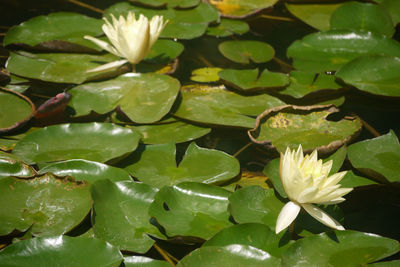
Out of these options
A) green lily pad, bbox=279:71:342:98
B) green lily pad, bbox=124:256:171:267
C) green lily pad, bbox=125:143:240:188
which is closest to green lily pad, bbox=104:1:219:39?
green lily pad, bbox=279:71:342:98

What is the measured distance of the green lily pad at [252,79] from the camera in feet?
7.80

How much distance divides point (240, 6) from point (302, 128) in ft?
5.01

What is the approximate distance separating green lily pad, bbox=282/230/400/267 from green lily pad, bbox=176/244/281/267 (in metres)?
0.07

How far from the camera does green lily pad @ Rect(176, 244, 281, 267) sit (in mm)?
1340

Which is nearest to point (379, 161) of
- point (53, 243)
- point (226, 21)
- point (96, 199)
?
point (96, 199)

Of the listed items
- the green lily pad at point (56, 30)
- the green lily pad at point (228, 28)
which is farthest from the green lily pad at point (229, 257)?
the green lily pad at point (228, 28)

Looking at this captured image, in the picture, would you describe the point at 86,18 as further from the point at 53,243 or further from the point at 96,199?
the point at 53,243

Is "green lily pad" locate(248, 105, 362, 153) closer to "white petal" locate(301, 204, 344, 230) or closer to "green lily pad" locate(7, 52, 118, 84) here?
"white petal" locate(301, 204, 344, 230)

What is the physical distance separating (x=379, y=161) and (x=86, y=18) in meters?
2.01

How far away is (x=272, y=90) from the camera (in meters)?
2.42

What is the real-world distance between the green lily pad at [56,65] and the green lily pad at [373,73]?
4.35ft

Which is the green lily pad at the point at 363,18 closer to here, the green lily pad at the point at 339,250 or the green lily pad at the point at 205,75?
the green lily pad at the point at 205,75

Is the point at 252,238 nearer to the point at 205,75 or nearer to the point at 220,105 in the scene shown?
the point at 220,105

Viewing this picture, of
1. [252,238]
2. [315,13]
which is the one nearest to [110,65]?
[252,238]
